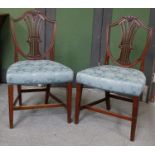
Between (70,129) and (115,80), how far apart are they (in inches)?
22.2

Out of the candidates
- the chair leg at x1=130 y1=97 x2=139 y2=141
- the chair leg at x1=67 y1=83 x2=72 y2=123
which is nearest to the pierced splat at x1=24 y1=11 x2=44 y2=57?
the chair leg at x1=67 y1=83 x2=72 y2=123

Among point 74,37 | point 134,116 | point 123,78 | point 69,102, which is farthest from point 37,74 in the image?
point 74,37

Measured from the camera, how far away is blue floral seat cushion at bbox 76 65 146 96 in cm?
171

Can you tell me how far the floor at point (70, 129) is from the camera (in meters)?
1.80

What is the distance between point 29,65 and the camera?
2.00m

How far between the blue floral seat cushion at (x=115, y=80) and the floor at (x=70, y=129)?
1.29 feet

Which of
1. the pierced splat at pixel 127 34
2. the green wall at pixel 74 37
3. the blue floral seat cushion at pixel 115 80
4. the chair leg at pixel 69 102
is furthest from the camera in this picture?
the green wall at pixel 74 37

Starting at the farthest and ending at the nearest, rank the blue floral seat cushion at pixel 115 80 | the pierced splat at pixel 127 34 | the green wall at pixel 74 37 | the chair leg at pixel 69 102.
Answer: the green wall at pixel 74 37 < the pierced splat at pixel 127 34 < the chair leg at pixel 69 102 < the blue floral seat cushion at pixel 115 80

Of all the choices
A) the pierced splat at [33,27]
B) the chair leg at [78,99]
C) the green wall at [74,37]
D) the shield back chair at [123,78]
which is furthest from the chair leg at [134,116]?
the green wall at [74,37]

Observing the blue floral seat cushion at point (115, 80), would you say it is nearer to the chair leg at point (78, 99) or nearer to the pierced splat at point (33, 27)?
the chair leg at point (78, 99)

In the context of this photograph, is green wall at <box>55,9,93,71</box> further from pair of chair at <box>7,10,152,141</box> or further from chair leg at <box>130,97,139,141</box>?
chair leg at <box>130,97,139,141</box>

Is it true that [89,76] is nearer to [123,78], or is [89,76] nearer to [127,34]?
[123,78]
